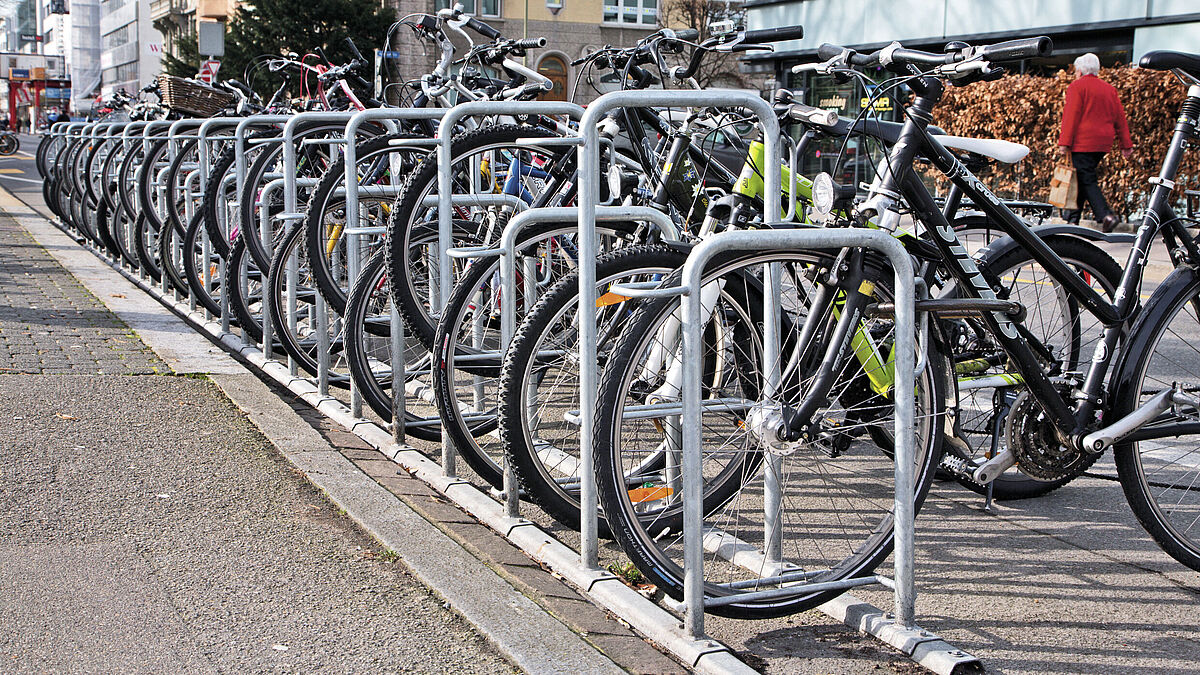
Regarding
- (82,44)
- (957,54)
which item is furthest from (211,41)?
(82,44)

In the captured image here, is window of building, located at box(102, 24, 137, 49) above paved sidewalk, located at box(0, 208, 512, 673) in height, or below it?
above

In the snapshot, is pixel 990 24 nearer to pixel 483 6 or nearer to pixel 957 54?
pixel 957 54

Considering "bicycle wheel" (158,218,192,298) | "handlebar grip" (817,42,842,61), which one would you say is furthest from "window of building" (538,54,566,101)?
"handlebar grip" (817,42,842,61)

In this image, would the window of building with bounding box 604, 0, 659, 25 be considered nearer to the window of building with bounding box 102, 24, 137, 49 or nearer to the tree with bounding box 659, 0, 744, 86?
the tree with bounding box 659, 0, 744, 86

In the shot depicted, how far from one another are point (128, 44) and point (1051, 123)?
81316 millimetres

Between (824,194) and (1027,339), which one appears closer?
(824,194)

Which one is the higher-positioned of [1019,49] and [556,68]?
[556,68]

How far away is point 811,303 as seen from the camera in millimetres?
3441

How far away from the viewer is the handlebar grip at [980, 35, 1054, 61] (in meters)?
3.32

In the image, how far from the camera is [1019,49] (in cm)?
337

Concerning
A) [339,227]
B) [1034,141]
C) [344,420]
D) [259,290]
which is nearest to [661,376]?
[344,420]

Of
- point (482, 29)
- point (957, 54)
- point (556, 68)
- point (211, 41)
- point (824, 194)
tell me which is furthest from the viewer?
point (556, 68)

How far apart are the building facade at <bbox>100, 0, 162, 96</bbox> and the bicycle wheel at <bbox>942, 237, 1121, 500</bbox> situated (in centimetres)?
7458

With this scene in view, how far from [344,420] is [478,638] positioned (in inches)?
97.7
